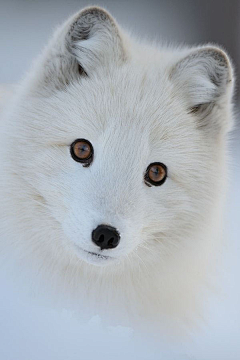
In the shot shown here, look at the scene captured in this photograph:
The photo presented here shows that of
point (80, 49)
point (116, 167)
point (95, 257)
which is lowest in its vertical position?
point (95, 257)

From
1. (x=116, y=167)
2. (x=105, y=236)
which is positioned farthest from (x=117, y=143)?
(x=105, y=236)

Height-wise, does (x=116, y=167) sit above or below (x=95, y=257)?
above

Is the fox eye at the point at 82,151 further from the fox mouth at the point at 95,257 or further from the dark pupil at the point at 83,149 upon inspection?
the fox mouth at the point at 95,257

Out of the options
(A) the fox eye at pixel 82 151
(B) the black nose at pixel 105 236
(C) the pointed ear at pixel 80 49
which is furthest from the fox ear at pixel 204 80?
(B) the black nose at pixel 105 236

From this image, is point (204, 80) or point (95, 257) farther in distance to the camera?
point (204, 80)

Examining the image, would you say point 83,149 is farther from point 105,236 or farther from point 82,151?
point 105,236

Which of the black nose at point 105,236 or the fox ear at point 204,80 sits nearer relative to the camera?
the black nose at point 105,236

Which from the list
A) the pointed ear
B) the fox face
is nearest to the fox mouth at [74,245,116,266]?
the fox face
